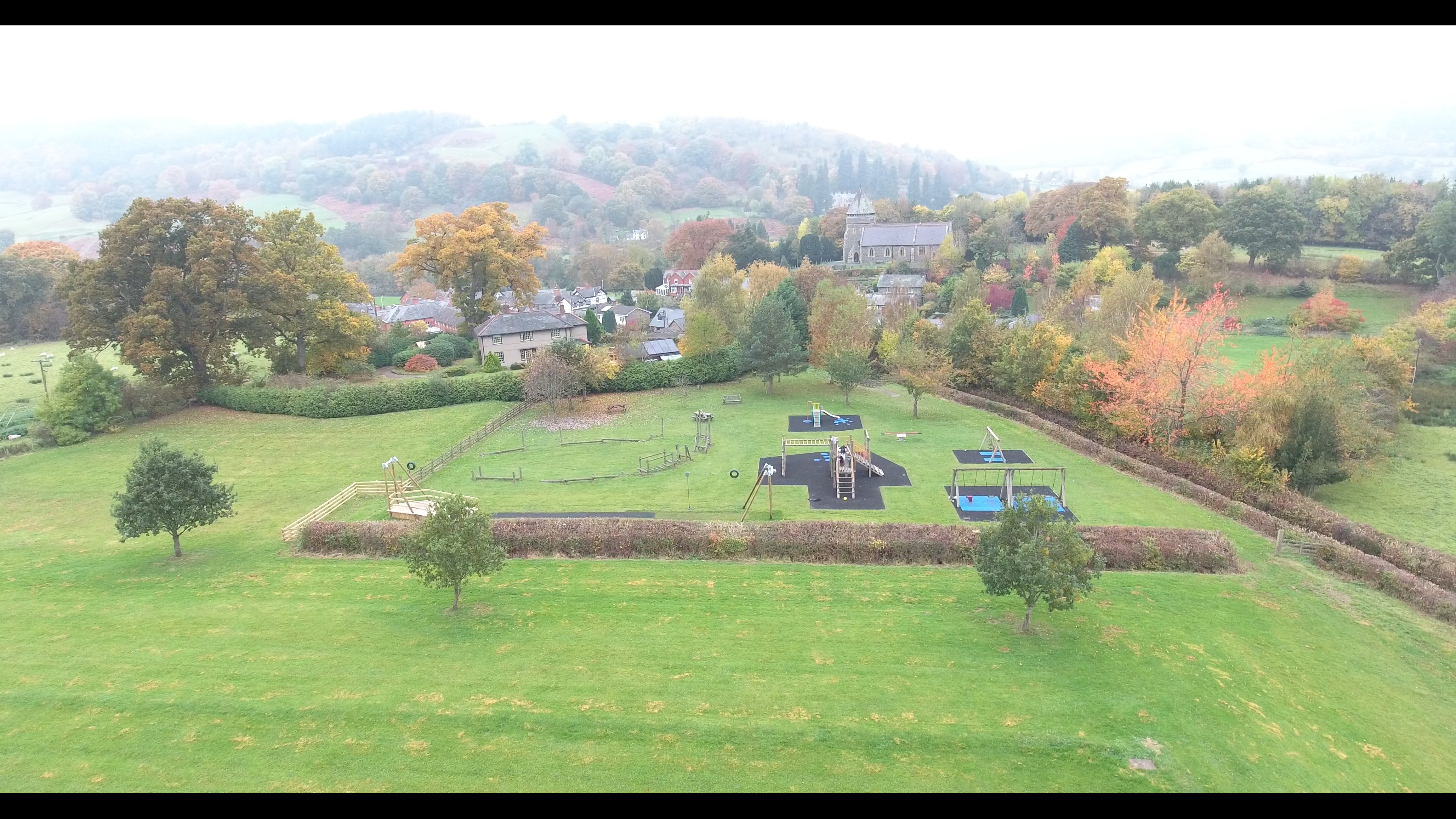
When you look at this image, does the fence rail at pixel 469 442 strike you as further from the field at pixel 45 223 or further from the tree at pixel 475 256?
the field at pixel 45 223

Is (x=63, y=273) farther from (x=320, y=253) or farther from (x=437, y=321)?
(x=320, y=253)

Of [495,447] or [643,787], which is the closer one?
[643,787]

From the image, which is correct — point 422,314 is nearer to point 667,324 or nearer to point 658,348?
point 667,324

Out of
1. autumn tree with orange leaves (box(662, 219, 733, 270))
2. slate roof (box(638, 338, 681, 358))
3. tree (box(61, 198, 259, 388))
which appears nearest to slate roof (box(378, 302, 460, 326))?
slate roof (box(638, 338, 681, 358))

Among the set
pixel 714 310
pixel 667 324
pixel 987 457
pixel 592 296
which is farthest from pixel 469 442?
pixel 592 296

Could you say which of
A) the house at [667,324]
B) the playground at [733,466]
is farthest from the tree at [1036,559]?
the house at [667,324]

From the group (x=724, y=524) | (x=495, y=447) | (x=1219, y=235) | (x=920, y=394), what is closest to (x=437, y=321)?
(x=495, y=447)

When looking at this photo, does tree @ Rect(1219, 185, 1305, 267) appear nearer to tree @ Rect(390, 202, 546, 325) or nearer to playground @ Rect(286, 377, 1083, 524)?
playground @ Rect(286, 377, 1083, 524)
